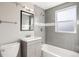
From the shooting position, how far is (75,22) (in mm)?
1543

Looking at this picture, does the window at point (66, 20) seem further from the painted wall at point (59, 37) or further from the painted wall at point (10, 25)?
the painted wall at point (10, 25)

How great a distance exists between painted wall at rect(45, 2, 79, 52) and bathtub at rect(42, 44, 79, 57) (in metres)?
0.09

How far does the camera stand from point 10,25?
A: 3.72ft

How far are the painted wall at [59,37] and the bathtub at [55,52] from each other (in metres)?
0.09

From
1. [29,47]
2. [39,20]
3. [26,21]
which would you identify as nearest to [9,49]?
[29,47]

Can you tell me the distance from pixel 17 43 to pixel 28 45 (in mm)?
204

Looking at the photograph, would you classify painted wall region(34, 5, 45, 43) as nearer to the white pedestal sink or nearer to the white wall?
the white pedestal sink

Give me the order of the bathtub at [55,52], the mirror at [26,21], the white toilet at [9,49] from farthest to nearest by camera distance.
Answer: the bathtub at [55,52] < the mirror at [26,21] < the white toilet at [9,49]

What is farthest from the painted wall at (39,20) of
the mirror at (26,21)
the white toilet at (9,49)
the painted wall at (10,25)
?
the white toilet at (9,49)

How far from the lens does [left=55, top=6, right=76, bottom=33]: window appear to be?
1.57 meters

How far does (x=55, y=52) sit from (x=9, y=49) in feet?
3.53

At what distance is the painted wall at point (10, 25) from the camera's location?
1019 mm

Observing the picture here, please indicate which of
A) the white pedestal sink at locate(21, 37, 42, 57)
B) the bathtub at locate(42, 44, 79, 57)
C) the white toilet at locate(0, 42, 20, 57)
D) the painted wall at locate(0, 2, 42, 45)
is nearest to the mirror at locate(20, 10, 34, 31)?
the painted wall at locate(0, 2, 42, 45)

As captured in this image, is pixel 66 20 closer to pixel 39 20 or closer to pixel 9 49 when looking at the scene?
pixel 39 20
